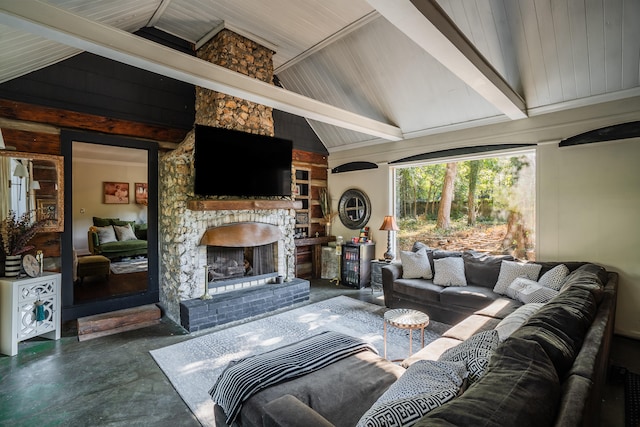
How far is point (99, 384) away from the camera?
2.72 meters

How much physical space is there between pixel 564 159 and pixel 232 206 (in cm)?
445

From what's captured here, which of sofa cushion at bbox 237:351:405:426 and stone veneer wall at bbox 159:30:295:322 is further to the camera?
stone veneer wall at bbox 159:30:295:322

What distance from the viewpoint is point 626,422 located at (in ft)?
7.37

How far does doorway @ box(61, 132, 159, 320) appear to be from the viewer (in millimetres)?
4039


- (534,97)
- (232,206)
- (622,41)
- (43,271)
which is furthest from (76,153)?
(622,41)

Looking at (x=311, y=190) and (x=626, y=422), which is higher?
(x=311, y=190)

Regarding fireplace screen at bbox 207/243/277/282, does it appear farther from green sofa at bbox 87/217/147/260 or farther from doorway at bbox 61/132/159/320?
green sofa at bbox 87/217/147/260

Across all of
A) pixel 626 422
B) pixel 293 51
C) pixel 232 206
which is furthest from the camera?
pixel 293 51

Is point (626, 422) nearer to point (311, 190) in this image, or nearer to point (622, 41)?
point (622, 41)

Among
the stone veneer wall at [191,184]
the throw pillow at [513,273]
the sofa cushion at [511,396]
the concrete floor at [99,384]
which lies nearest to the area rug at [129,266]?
the stone veneer wall at [191,184]

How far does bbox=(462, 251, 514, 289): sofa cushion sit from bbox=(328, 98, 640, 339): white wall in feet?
2.22

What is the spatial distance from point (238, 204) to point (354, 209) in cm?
289

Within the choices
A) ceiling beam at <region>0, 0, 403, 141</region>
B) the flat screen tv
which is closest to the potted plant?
the flat screen tv

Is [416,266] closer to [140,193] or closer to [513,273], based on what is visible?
[513,273]
